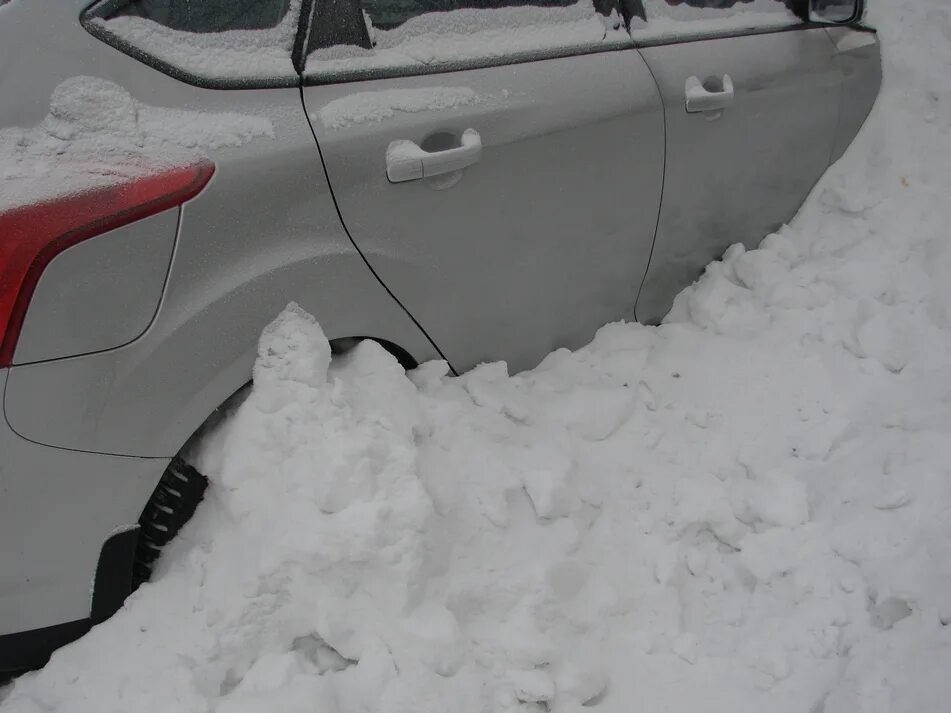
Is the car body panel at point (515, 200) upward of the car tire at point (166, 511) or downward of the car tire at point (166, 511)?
upward

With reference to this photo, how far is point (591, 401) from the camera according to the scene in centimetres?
271

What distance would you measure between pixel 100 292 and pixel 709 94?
6.96 ft

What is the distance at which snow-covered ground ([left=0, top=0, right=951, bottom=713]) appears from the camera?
197 centimetres

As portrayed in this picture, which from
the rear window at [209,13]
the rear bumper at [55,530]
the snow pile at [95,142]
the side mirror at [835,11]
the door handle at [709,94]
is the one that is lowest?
the rear bumper at [55,530]

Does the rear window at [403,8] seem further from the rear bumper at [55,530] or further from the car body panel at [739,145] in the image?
the rear bumper at [55,530]

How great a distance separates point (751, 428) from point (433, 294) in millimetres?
1217

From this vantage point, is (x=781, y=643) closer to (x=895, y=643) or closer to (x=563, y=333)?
(x=895, y=643)

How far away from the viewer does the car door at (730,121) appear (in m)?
2.91

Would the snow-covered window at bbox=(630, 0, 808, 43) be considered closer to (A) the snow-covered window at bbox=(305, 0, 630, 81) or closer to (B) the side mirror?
(B) the side mirror

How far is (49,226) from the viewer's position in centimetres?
166

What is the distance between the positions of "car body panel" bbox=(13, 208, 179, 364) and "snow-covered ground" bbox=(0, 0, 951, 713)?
13.6 inches

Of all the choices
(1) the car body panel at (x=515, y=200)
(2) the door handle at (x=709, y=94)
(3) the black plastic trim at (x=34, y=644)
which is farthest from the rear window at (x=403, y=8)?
(3) the black plastic trim at (x=34, y=644)

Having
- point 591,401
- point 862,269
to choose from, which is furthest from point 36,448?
point 862,269

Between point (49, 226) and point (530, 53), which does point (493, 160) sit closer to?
point (530, 53)
